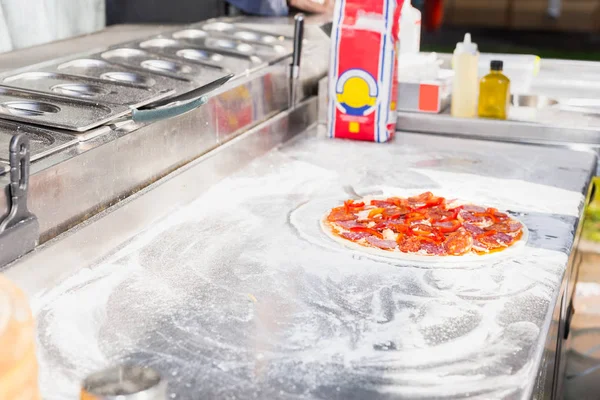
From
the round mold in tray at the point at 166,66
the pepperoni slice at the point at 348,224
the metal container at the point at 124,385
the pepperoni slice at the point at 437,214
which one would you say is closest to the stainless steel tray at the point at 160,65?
the round mold in tray at the point at 166,66

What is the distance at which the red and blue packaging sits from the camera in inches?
83.0

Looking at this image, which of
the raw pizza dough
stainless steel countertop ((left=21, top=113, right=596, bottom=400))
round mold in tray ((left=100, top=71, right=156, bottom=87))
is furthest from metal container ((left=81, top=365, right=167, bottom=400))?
round mold in tray ((left=100, top=71, right=156, bottom=87))

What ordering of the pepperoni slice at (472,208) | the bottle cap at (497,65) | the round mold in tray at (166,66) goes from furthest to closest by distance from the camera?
the bottle cap at (497,65) < the round mold in tray at (166,66) < the pepperoni slice at (472,208)

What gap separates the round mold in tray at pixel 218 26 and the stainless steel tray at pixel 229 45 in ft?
0.26

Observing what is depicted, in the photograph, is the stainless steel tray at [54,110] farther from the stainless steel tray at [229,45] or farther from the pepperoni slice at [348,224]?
the stainless steel tray at [229,45]

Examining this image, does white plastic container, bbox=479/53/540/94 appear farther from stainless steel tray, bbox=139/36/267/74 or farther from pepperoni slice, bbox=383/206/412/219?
pepperoni slice, bbox=383/206/412/219

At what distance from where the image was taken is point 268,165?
2.05m

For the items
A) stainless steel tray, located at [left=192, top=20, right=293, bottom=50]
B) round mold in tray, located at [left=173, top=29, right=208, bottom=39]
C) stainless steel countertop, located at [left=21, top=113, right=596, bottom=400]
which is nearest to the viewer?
stainless steel countertop, located at [left=21, top=113, right=596, bottom=400]

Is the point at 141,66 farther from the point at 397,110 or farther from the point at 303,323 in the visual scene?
the point at 303,323

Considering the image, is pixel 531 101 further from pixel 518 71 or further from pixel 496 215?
pixel 496 215

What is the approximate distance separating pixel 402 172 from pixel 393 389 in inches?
41.6

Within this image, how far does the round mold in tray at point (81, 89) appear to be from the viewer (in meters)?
1.72

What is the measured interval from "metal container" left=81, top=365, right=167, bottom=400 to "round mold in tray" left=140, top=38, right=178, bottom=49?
56.7 inches

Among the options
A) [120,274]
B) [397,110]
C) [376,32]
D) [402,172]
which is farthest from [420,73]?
[120,274]
